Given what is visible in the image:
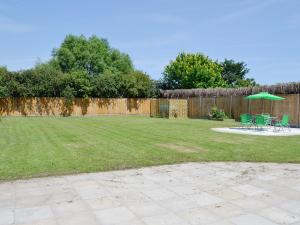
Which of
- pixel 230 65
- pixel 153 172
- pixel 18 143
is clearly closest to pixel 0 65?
pixel 18 143

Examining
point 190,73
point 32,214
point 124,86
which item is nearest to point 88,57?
point 190,73

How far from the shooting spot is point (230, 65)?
54594 mm

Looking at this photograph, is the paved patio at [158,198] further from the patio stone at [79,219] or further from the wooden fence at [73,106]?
the wooden fence at [73,106]

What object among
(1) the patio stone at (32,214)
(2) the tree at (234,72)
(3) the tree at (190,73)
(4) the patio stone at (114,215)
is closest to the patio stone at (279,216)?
(4) the patio stone at (114,215)

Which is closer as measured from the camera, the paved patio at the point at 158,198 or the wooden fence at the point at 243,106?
the paved patio at the point at 158,198

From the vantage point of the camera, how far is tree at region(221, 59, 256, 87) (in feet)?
177

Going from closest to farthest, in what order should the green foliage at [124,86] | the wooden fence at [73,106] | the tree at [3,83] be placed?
1. the tree at [3,83]
2. the wooden fence at [73,106]
3. the green foliage at [124,86]

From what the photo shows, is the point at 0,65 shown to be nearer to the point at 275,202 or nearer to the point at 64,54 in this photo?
the point at 64,54

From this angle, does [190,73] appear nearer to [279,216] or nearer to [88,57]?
[88,57]

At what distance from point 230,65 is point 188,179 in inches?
2026

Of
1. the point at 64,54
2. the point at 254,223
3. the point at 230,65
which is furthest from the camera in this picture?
the point at 230,65

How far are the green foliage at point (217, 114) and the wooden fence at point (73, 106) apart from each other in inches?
348

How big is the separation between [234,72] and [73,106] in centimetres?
3509

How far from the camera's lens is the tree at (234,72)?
177 feet
